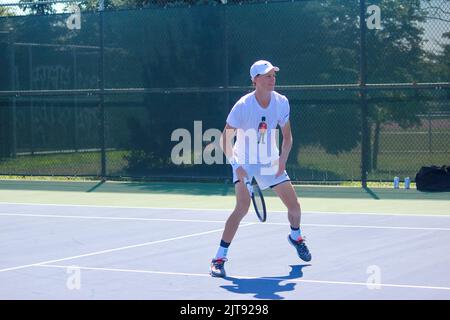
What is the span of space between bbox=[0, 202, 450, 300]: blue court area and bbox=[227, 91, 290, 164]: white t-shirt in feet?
3.28

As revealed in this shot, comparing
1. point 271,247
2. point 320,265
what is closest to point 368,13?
point 271,247

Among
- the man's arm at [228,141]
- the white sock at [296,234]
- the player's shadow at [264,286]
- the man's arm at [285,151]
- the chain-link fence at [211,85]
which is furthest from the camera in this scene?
the chain-link fence at [211,85]

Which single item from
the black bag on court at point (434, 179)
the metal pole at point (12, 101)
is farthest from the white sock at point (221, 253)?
the metal pole at point (12, 101)

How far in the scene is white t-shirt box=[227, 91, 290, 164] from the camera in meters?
8.41

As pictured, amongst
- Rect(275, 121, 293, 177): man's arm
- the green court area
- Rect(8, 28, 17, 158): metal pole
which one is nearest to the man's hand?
Rect(275, 121, 293, 177): man's arm

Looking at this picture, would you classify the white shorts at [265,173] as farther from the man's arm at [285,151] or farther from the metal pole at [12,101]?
the metal pole at [12,101]

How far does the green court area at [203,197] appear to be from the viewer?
13453 millimetres

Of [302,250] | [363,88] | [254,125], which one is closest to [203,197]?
[363,88]

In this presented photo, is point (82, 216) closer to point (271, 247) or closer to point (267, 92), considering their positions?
point (271, 247)

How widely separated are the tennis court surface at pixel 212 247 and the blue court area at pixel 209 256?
1 centimetres

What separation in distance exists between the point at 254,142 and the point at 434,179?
712 cm

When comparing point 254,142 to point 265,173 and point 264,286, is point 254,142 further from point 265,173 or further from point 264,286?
point 264,286

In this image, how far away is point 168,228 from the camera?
1139 centimetres
